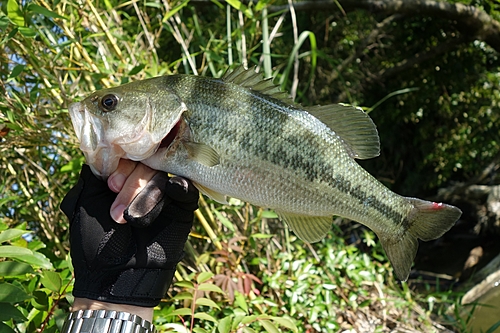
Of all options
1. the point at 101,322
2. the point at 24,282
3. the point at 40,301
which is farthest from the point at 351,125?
the point at 24,282

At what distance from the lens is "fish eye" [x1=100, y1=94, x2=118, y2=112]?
1.46 m

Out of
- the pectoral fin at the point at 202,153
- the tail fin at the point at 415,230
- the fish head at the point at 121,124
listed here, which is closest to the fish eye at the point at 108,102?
the fish head at the point at 121,124

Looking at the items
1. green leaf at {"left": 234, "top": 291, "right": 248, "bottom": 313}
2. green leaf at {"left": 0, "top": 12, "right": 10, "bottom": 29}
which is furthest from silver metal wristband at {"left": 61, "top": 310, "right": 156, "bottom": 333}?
green leaf at {"left": 0, "top": 12, "right": 10, "bottom": 29}

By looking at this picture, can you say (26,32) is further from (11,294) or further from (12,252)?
(11,294)

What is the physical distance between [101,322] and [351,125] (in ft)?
3.42

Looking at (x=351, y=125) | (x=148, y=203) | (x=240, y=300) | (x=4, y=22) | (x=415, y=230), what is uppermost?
(x=4, y=22)

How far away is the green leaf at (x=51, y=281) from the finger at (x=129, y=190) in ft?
0.97

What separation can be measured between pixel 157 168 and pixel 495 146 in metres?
5.66

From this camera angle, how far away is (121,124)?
145 centimetres

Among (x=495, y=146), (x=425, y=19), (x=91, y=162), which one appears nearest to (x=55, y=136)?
(x=91, y=162)

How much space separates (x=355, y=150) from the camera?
1.62m

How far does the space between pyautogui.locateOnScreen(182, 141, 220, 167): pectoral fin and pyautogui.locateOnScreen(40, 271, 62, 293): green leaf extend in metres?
0.61

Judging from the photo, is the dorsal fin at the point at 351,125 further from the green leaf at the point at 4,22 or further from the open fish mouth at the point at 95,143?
the green leaf at the point at 4,22

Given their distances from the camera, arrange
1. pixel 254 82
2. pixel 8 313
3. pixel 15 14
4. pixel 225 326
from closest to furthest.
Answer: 1. pixel 8 313
2. pixel 254 82
3. pixel 225 326
4. pixel 15 14
